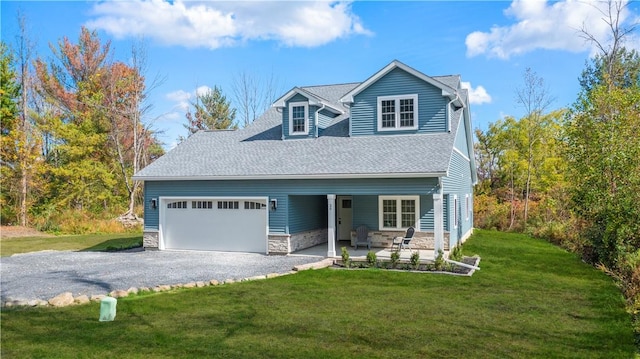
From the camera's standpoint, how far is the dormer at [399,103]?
16.6m

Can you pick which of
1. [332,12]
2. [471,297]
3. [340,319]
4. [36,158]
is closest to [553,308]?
[471,297]

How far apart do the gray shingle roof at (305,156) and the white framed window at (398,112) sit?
1.50 ft

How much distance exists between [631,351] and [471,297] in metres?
3.37

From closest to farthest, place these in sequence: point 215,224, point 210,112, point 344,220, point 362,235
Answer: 1. point 362,235
2. point 215,224
3. point 344,220
4. point 210,112

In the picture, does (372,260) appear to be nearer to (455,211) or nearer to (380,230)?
(380,230)

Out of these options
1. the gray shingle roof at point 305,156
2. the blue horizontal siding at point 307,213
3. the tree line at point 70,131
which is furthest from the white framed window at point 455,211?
the tree line at point 70,131

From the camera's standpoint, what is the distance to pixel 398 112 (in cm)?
1716

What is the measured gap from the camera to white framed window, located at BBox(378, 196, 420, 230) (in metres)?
16.7

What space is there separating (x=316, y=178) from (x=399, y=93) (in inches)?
189

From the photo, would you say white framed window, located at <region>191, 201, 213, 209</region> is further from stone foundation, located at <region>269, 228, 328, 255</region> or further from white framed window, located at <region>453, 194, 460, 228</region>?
white framed window, located at <region>453, 194, 460, 228</region>

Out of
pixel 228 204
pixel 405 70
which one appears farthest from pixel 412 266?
pixel 405 70

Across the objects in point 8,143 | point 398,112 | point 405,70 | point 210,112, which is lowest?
point 8,143

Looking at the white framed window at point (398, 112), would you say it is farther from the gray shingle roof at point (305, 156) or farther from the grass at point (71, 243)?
the grass at point (71, 243)

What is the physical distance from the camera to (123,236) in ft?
76.7
